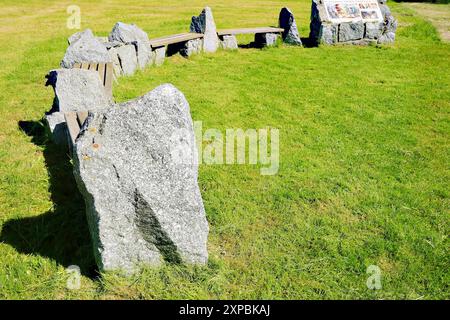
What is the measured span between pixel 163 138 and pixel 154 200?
522mm

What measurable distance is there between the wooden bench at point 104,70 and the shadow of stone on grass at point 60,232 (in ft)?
7.82

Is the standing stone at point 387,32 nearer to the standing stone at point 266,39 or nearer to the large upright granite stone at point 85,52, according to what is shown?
the standing stone at point 266,39

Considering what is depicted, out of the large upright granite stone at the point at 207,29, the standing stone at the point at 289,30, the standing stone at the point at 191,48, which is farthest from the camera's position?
the standing stone at the point at 289,30

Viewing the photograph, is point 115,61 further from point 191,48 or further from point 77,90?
point 77,90

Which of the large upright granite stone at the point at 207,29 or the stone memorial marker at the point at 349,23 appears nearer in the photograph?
the large upright granite stone at the point at 207,29

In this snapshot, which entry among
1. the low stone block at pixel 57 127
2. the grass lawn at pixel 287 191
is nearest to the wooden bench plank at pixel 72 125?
the low stone block at pixel 57 127

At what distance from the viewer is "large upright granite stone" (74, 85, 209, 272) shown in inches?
123

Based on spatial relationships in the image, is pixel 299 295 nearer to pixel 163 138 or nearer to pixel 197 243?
pixel 197 243

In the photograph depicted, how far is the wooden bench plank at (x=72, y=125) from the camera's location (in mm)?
5051

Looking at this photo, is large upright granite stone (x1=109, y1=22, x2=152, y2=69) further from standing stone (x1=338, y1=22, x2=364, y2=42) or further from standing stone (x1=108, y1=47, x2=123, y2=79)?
standing stone (x1=338, y1=22, x2=364, y2=42)

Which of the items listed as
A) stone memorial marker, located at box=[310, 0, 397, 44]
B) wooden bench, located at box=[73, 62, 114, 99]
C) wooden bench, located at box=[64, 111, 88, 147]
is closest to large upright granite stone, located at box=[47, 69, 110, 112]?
wooden bench, located at box=[64, 111, 88, 147]

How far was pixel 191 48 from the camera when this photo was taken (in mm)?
10773

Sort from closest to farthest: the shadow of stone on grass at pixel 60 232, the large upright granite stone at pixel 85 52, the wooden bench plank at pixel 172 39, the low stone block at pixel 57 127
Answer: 1. the shadow of stone on grass at pixel 60 232
2. the low stone block at pixel 57 127
3. the large upright granite stone at pixel 85 52
4. the wooden bench plank at pixel 172 39
